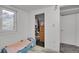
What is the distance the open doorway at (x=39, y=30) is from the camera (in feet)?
6.00

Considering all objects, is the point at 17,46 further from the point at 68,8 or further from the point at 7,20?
the point at 68,8

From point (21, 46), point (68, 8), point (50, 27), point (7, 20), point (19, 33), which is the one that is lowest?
point (21, 46)

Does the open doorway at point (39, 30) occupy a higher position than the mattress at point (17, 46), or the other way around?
the open doorway at point (39, 30)

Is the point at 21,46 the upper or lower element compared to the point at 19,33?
lower

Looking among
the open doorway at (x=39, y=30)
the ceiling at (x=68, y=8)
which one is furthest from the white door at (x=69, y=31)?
the open doorway at (x=39, y=30)

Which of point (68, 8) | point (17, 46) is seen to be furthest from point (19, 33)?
point (68, 8)

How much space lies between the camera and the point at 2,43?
1.60 meters

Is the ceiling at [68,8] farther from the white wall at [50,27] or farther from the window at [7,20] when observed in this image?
the window at [7,20]

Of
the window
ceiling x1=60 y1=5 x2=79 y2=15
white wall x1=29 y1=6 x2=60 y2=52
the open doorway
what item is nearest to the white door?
ceiling x1=60 y1=5 x2=79 y2=15

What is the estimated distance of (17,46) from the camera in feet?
5.56

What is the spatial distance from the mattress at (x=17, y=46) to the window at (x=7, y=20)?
0.99 ft

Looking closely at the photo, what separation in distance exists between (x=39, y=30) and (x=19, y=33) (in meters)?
0.42
